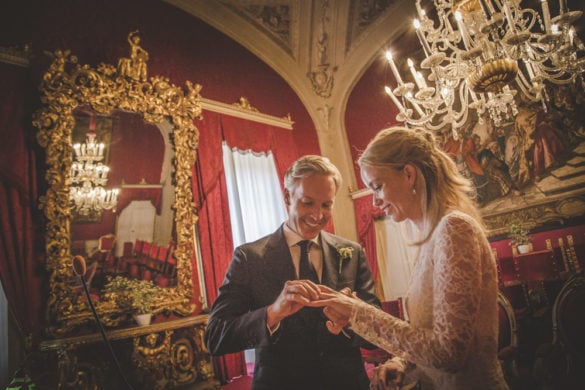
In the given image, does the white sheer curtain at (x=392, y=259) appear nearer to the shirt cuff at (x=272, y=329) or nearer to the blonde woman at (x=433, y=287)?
the blonde woman at (x=433, y=287)

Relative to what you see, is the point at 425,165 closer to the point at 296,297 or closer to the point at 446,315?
the point at 446,315

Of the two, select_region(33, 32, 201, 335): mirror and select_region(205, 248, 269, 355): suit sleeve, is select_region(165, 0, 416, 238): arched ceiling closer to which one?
select_region(33, 32, 201, 335): mirror

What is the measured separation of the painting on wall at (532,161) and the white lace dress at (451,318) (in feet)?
13.5

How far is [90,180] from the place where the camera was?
3.78 m

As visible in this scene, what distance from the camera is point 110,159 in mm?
3973

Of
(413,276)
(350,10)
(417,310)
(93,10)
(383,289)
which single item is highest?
(350,10)

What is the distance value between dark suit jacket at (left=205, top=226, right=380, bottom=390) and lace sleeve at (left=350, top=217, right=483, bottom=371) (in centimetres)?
35

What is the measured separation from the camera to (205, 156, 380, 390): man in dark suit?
5.08 ft

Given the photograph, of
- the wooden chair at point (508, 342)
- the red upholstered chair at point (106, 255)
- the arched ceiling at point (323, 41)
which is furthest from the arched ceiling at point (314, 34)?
the wooden chair at point (508, 342)

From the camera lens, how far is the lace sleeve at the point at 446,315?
3.74ft

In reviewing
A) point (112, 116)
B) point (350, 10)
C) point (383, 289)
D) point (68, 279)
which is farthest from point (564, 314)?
point (350, 10)

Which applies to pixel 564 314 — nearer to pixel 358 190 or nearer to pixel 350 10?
pixel 358 190

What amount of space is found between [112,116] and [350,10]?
4698mm

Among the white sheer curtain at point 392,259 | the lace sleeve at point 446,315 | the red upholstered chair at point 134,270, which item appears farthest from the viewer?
Result: the white sheer curtain at point 392,259
